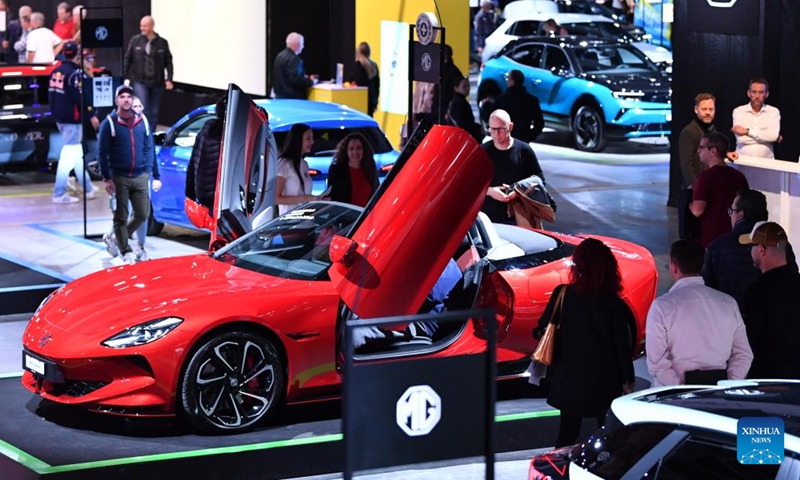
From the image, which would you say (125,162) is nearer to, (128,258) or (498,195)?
(128,258)

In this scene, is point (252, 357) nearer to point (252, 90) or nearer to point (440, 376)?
point (440, 376)

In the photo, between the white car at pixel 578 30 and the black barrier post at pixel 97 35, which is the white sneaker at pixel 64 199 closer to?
the black barrier post at pixel 97 35

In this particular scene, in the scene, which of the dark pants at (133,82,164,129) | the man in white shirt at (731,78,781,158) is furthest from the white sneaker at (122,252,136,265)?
the dark pants at (133,82,164,129)

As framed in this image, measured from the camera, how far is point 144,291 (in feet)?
28.8

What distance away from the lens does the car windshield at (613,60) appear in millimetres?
22828

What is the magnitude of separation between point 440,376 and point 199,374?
11.3 feet

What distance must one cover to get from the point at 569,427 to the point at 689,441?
2.57 metres

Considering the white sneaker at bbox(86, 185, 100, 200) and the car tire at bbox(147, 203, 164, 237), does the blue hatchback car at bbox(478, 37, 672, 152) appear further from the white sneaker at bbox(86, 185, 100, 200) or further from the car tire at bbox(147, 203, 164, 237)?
the car tire at bbox(147, 203, 164, 237)

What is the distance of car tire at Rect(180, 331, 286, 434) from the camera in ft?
27.5

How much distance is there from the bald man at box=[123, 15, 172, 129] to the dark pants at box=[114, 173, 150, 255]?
7.24m

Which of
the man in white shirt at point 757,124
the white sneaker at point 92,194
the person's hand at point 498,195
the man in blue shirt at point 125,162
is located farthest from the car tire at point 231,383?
the white sneaker at point 92,194

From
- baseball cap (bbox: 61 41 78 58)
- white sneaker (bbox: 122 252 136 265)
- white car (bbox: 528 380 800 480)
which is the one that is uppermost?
baseball cap (bbox: 61 41 78 58)

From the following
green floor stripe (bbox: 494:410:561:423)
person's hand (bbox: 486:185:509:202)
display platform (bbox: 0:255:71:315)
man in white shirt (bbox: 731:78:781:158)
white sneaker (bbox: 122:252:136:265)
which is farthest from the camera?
man in white shirt (bbox: 731:78:781:158)

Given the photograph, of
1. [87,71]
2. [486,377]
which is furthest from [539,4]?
[486,377]
